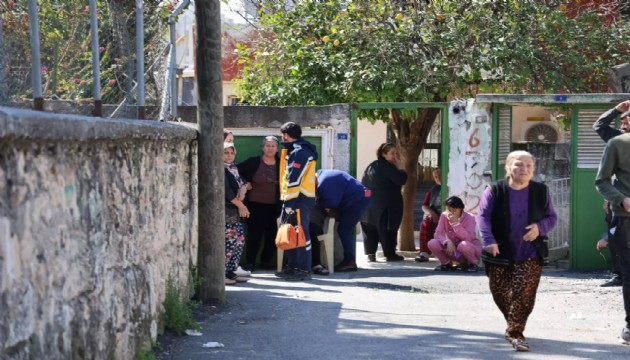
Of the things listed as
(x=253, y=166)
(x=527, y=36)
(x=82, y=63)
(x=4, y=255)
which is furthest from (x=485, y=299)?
(x=4, y=255)

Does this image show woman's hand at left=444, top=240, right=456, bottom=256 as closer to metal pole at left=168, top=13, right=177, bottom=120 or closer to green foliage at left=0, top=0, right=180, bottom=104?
metal pole at left=168, top=13, right=177, bottom=120

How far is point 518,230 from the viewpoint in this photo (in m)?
7.79

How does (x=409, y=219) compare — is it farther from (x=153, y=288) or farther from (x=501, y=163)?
(x=153, y=288)

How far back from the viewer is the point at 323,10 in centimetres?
1634

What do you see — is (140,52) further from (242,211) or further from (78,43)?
(242,211)

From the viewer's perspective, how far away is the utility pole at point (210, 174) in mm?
9359

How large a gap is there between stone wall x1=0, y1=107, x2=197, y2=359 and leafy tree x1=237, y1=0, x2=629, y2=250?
761 centimetres

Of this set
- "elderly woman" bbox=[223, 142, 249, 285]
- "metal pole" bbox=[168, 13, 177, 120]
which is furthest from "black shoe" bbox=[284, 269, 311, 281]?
"metal pole" bbox=[168, 13, 177, 120]

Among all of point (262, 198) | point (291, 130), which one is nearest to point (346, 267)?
point (262, 198)

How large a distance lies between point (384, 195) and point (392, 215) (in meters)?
0.30

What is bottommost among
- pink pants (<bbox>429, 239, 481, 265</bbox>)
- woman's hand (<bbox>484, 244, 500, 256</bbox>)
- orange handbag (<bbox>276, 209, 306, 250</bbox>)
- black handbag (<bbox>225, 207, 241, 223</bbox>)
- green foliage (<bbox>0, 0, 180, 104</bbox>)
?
pink pants (<bbox>429, 239, 481, 265</bbox>)

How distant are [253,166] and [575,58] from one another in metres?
5.39

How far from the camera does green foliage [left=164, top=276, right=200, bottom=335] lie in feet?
26.2

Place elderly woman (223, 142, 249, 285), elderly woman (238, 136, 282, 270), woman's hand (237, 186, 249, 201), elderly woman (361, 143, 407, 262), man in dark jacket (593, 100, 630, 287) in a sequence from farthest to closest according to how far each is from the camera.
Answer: elderly woman (361, 143, 407, 262) → elderly woman (238, 136, 282, 270) → woman's hand (237, 186, 249, 201) → elderly woman (223, 142, 249, 285) → man in dark jacket (593, 100, 630, 287)
